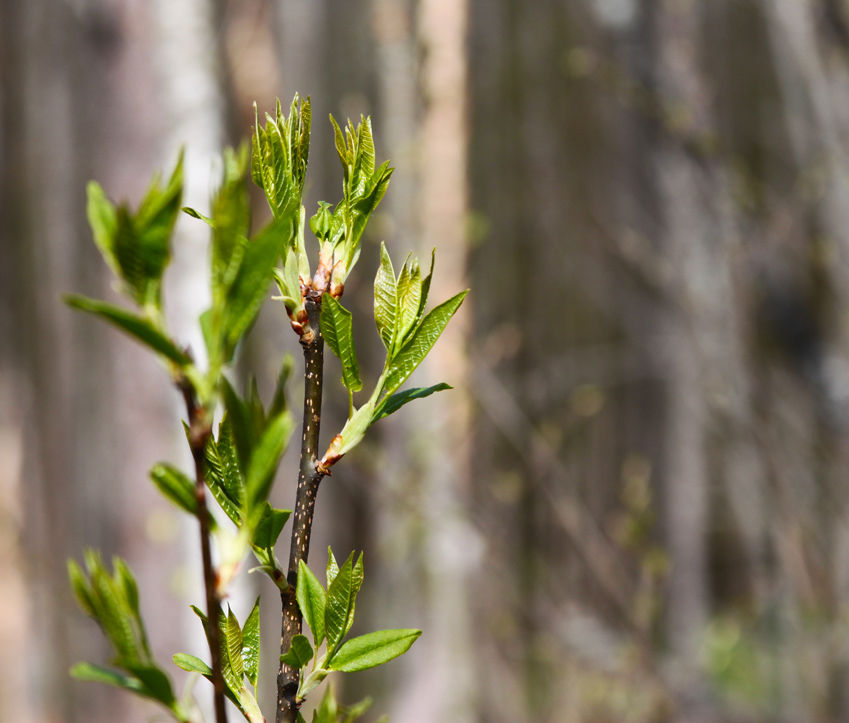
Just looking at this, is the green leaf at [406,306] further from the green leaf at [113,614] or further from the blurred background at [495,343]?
the blurred background at [495,343]

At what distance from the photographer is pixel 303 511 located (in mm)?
248

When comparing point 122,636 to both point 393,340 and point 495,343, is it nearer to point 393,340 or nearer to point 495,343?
point 393,340

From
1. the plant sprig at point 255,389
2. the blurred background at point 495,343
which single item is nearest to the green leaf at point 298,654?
the plant sprig at point 255,389

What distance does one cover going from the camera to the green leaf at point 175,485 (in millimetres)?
212

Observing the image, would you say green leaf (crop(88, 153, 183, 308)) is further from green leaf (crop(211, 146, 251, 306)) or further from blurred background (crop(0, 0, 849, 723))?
blurred background (crop(0, 0, 849, 723))

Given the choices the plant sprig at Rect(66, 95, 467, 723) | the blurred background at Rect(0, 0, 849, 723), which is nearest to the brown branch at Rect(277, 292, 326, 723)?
the plant sprig at Rect(66, 95, 467, 723)

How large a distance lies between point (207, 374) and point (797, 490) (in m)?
1.65

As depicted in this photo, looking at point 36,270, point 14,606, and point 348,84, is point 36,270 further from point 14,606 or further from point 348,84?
point 348,84

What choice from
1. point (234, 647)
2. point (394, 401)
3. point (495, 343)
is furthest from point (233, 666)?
point (495, 343)

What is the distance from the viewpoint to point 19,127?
5328 mm

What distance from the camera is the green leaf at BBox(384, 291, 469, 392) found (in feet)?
0.88

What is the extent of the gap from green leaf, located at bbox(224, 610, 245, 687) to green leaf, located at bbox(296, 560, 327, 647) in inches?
1.0

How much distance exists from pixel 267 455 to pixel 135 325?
0.05m

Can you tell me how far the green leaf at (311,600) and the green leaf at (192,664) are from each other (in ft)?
0.12
